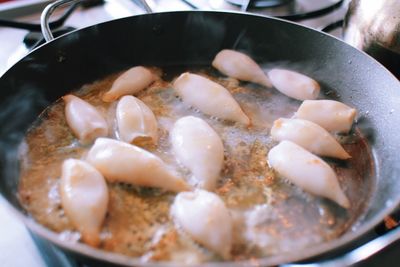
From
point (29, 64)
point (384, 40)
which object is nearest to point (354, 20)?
point (384, 40)

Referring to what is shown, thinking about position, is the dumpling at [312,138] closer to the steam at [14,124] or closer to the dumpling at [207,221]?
the dumpling at [207,221]

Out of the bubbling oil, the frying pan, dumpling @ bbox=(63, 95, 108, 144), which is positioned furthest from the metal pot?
dumpling @ bbox=(63, 95, 108, 144)

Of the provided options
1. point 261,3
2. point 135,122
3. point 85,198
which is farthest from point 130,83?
point 261,3

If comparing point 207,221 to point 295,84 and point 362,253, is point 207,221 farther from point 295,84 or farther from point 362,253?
point 295,84

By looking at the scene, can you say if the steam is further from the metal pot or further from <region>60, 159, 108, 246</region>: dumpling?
the metal pot

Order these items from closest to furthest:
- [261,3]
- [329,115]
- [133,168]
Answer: [133,168], [329,115], [261,3]

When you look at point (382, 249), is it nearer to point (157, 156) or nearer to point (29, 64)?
point (157, 156)
